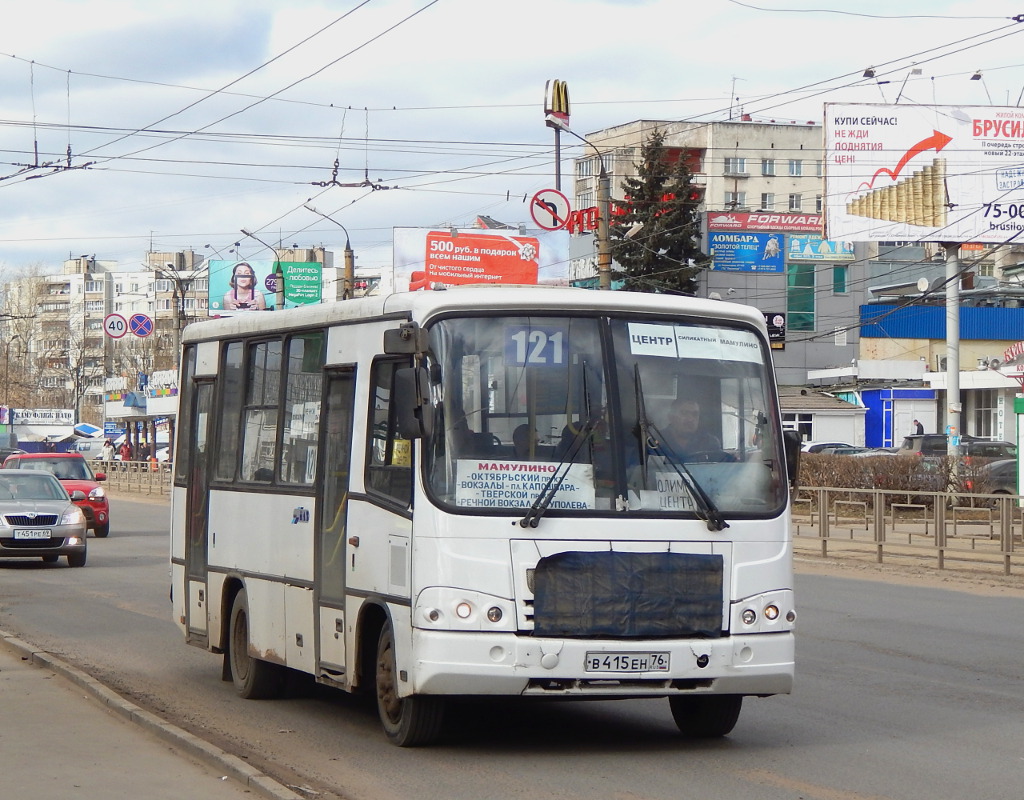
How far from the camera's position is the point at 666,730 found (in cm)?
941

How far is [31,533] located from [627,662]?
17102mm

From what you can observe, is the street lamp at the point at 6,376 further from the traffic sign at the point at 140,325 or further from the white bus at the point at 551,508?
the white bus at the point at 551,508

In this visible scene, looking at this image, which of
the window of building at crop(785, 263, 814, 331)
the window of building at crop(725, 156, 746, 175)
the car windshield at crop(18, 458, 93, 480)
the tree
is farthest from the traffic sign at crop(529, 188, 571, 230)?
the window of building at crop(725, 156, 746, 175)

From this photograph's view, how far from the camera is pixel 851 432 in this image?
65.9 m

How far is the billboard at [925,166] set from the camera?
134 ft

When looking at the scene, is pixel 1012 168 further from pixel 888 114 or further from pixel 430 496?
pixel 430 496

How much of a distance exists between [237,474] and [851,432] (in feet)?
188

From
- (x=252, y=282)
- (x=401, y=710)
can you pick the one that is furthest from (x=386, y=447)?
(x=252, y=282)

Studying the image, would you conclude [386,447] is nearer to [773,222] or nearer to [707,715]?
[707,715]

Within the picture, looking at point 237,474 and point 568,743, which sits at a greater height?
point 237,474

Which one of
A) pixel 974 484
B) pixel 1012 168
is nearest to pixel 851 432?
pixel 1012 168

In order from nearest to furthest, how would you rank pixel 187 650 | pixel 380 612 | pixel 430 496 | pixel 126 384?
pixel 430 496
pixel 380 612
pixel 187 650
pixel 126 384

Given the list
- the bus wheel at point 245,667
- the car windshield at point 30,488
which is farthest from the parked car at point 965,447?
the bus wheel at point 245,667

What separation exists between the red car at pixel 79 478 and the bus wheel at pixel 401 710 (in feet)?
78.9
